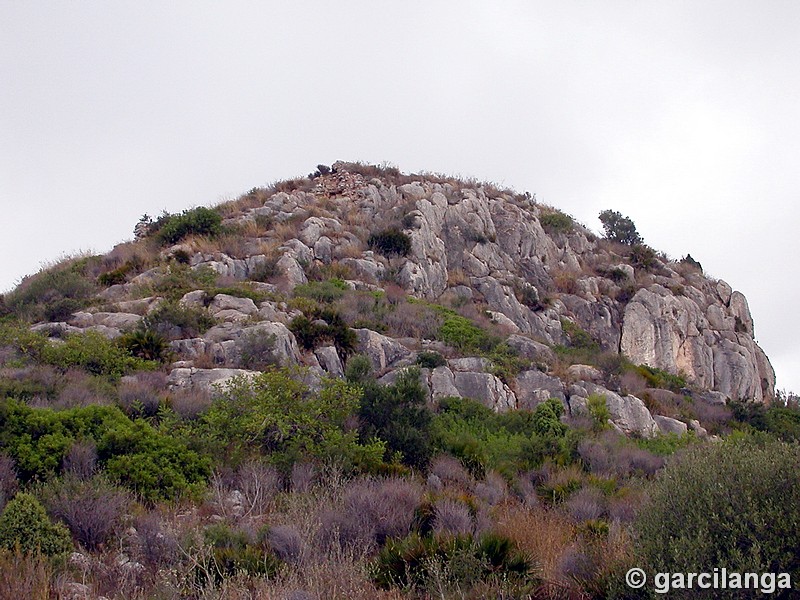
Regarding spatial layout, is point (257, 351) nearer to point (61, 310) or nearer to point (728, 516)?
Answer: point (61, 310)

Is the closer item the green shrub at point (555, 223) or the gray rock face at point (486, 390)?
the gray rock face at point (486, 390)

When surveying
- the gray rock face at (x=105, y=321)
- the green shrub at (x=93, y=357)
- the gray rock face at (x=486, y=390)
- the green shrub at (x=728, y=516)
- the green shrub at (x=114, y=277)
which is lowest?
the green shrub at (x=728, y=516)

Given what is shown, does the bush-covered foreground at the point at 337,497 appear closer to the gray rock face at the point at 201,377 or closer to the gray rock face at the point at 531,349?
the gray rock face at the point at 201,377

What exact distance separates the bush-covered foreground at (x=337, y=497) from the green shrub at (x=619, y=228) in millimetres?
25430

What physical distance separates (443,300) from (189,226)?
31.5 ft

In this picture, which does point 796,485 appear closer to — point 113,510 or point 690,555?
point 690,555

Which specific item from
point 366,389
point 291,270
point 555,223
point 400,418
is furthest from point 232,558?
point 555,223

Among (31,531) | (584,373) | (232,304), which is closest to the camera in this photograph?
(31,531)

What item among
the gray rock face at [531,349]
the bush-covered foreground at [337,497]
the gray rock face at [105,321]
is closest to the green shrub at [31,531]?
the bush-covered foreground at [337,497]

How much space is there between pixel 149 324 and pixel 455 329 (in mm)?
8462

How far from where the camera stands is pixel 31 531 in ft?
21.9

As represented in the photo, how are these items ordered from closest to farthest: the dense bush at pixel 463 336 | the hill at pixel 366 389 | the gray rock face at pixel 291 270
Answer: the hill at pixel 366 389
the dense bush at pixel 463 336
the gray rock face at pixel 291 270

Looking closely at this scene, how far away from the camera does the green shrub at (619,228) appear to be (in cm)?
3838

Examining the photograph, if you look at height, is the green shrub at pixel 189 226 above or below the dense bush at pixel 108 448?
above
